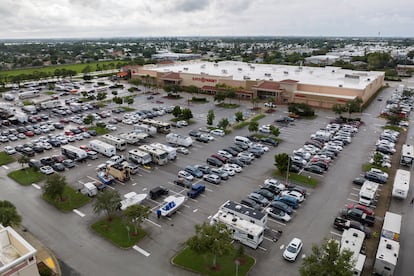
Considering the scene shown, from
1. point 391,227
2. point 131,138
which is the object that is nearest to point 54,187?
point 131,138

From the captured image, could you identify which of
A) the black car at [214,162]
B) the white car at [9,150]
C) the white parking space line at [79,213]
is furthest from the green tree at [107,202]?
the white car at [9,150]

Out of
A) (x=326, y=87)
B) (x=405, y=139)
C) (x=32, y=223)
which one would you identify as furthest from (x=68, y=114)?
(x=405, y=139)

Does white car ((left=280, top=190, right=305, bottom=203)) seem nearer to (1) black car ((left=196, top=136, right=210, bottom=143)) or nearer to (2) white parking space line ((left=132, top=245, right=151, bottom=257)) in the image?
(2) white parking space line ((left=132, top=245, right=151, bottom=257))

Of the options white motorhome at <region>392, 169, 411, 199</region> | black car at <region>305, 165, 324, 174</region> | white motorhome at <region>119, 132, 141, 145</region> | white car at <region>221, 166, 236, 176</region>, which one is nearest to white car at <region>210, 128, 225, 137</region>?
white motorhome at <region>119, 132, 141, 145</region>

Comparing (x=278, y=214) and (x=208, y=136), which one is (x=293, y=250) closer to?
(x=278, y=214)

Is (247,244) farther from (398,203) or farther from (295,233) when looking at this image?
(398,203)

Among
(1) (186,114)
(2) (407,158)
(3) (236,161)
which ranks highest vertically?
(1) (186,114)
